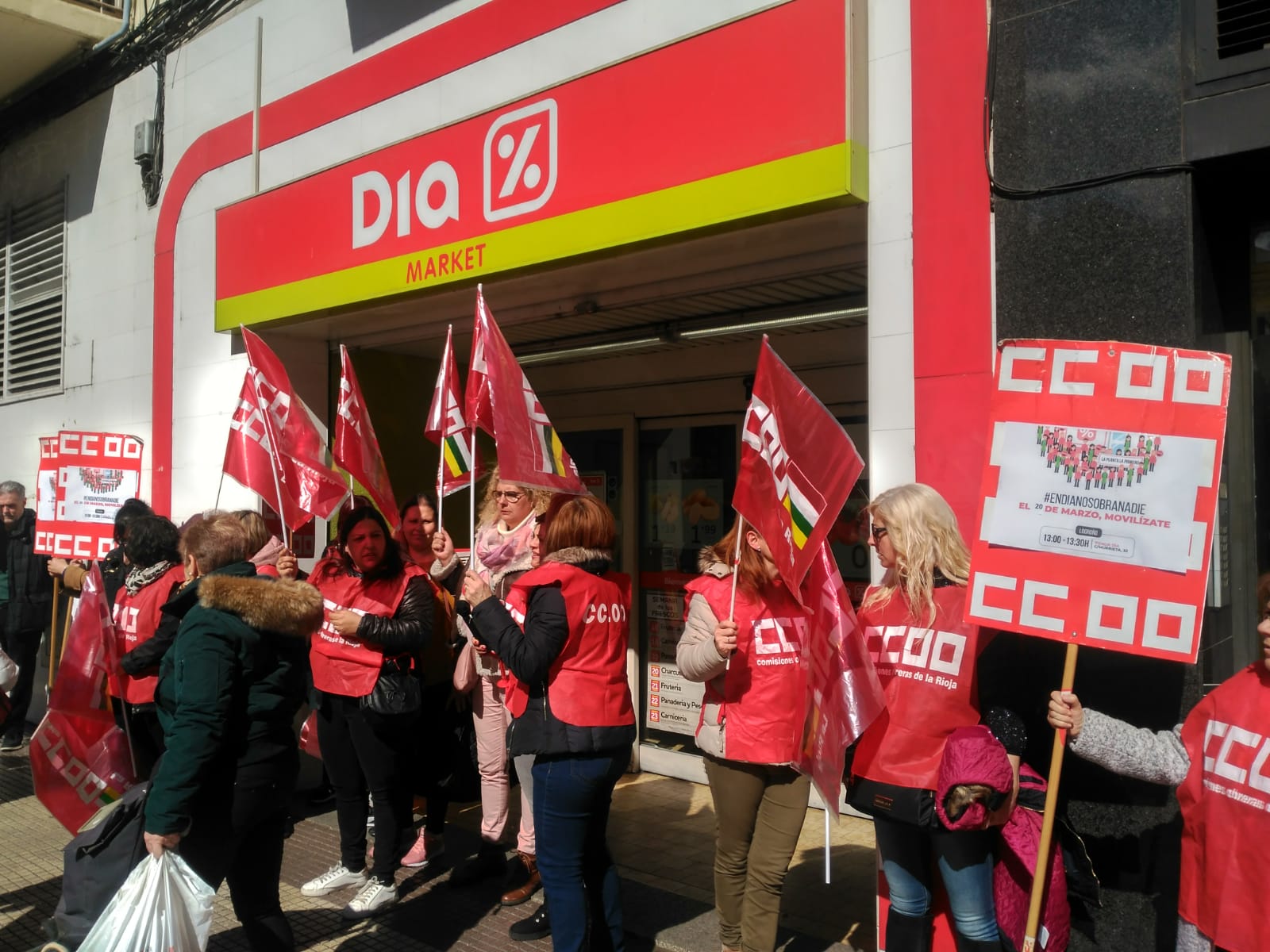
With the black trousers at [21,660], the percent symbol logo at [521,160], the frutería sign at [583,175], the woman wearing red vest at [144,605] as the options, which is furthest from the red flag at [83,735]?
the black trousers at [21,660]

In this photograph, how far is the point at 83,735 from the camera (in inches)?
163

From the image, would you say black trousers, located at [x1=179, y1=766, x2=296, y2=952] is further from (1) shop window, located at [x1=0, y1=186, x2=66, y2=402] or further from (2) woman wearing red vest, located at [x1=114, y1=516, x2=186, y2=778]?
(1) shop window, located at [x1=0, y1=186, x2=66, y2=402]

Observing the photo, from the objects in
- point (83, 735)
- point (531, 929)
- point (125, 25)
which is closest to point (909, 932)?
point (531, 929)

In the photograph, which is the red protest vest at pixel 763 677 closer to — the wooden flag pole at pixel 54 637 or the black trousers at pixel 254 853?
the black trousers at pixel 254 853

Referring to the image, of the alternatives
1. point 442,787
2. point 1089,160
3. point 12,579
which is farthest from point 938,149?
point 12,579

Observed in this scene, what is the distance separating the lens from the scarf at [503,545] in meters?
4.76

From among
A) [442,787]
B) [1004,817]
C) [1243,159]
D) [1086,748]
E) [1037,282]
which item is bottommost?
[442,787]

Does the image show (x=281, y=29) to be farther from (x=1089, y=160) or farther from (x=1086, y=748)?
(x=1086, y=748)

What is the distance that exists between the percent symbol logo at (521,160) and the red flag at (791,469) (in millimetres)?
2182

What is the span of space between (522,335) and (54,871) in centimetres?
→ 397

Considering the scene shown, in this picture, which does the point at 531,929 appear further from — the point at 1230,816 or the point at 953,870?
the point at 1230,816

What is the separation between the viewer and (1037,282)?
361cm

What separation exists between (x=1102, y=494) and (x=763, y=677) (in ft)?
4.34

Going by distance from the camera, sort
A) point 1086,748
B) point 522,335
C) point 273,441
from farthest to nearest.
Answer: point 522,335 < point 273,441 < point 1086,748
